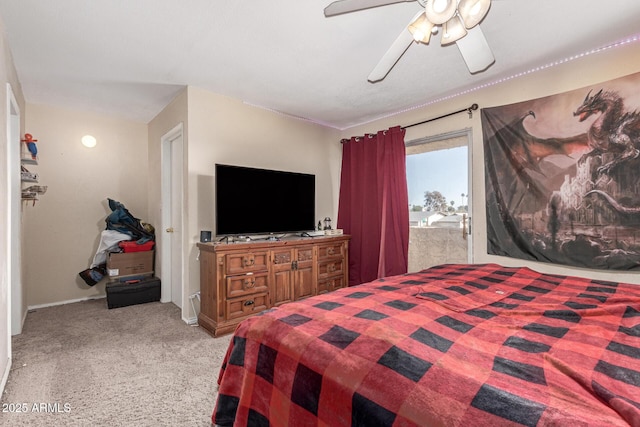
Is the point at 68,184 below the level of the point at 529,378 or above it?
above

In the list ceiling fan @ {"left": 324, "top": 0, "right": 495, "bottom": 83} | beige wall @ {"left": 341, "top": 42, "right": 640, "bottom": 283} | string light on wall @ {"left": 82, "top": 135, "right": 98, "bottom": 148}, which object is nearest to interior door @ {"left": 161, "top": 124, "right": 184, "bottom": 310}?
string light on wall @ {"left": 82, "top": 135, "right": 98, "bottom": 148}

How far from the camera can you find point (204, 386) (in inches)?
74.7

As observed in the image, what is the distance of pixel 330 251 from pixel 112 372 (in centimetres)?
230

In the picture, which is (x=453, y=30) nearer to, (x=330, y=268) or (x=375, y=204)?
(x=375, y=204)

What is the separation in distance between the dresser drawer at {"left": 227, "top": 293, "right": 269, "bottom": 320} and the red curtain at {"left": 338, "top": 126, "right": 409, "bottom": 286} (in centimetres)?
144

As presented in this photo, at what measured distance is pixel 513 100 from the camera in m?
2.71

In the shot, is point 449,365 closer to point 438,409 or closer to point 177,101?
point 438,409

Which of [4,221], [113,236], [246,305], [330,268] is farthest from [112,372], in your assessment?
[330,268]

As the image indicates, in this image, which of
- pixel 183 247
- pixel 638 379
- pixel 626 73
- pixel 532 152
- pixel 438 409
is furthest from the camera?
pixel 183 247

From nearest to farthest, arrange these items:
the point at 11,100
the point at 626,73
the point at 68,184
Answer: the point at 626,73 → the point at 11,100 → the point at 68,184

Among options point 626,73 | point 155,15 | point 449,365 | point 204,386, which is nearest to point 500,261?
point 626,73

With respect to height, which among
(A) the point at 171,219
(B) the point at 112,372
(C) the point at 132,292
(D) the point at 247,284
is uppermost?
(A) the point at 171,219

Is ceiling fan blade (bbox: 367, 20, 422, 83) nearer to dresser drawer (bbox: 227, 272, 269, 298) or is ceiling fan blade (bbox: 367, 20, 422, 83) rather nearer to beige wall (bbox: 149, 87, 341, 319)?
beige wall (bbox: 149, 87, 341, 319)

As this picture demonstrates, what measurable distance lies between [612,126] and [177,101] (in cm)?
393
